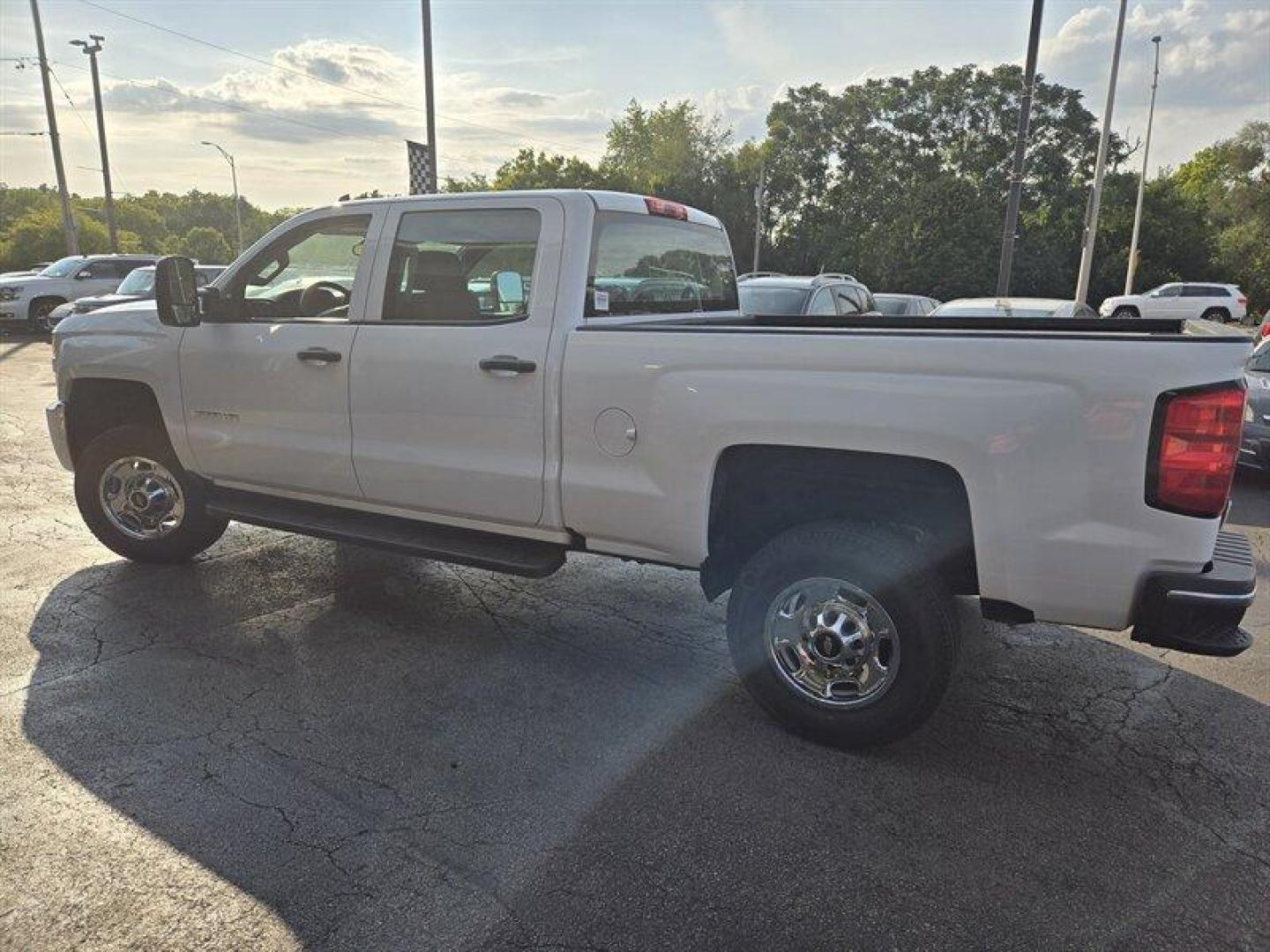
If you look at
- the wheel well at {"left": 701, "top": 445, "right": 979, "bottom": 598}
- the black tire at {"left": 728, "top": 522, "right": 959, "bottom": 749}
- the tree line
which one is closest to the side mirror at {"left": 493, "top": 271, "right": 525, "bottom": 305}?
the wheel well at {"left": 701, "top": 445, "right": 979, "bottom": 598}

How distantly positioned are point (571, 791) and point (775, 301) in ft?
23.4

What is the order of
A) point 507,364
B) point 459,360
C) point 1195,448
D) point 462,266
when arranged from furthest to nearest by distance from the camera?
point 462,266, point 459,360, point 507,364, point 1195,448

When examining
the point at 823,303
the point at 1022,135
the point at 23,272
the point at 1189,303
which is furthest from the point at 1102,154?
the point at 23,272

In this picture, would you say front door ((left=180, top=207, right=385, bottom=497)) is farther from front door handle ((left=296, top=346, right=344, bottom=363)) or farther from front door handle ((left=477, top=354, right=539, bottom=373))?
front door handle ((left=477, top=354, right=539, bottom=373))

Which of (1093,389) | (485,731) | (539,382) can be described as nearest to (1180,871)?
(1093,389)

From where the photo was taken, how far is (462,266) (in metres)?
4.08

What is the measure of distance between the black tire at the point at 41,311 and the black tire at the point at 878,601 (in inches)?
845

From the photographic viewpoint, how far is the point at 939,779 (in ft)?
10.4

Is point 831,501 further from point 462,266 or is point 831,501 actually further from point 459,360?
point 462,266

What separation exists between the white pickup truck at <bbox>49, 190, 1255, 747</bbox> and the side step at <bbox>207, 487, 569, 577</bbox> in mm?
17

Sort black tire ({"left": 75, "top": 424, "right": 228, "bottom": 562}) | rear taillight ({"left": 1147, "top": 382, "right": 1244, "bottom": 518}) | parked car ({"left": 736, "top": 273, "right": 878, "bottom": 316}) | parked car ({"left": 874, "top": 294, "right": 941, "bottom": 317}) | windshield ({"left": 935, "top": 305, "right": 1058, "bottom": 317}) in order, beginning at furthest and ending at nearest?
1. parked car ({"left": 874, "top": 294, "right": 941, "bottom": 317})
2. windshield ({"left": 935, "top": 305, "right": 1058, "bottom": 317})
3. parked car ({"left": 736, "top": 273, "right": 878, "bottom": 316})
4. black tire ({"left": 75, "top": 424, "right": 228, "bottom": 562})
5. rear taillight ({"left": 1147, "top": 382, "right": 1244, "bottom": 518})

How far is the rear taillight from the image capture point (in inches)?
102

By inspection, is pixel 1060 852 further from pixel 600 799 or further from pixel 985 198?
pixel 985 198

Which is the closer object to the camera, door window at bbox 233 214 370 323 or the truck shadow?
the truck shadow
